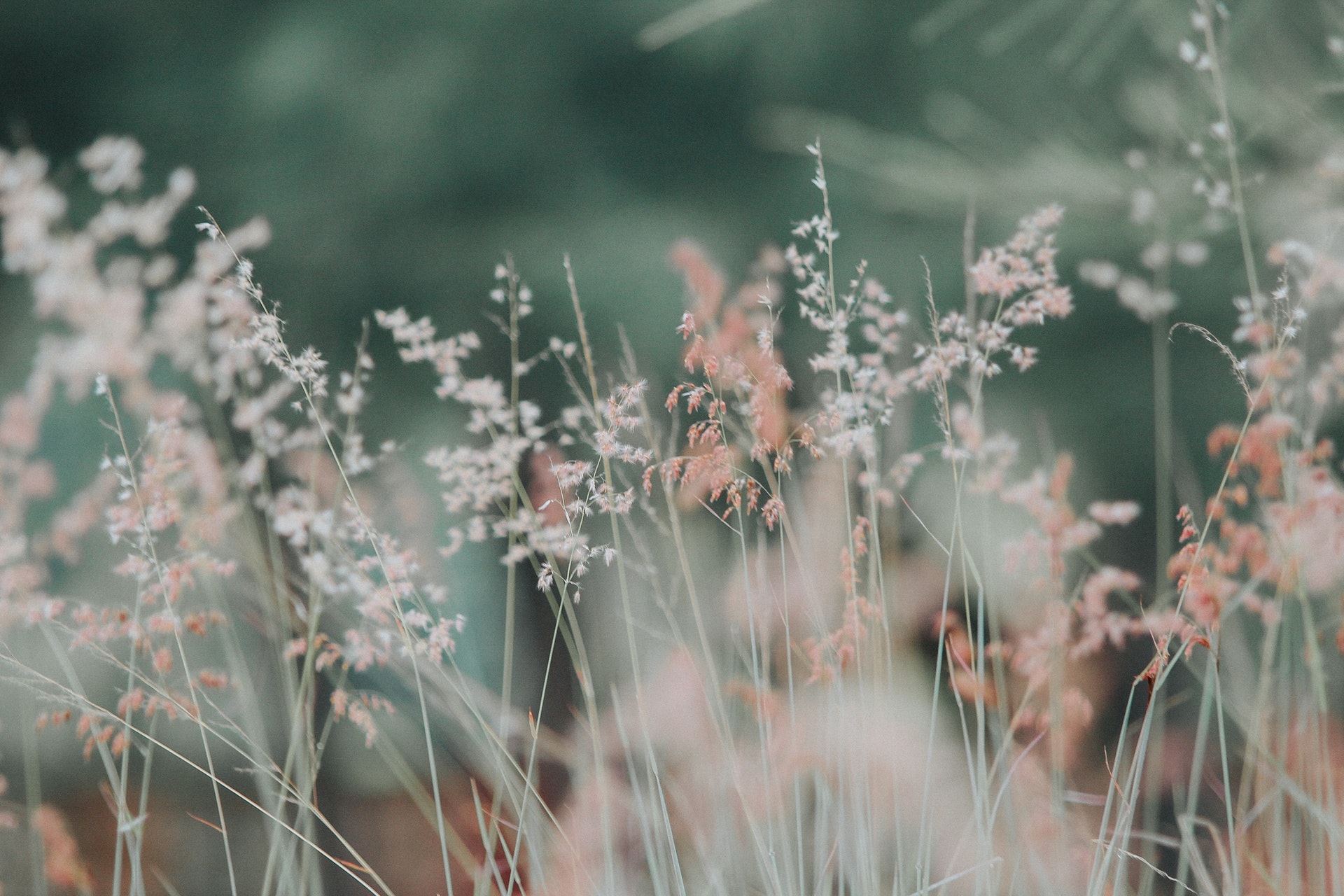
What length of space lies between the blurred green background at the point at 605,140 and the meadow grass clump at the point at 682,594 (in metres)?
0.05

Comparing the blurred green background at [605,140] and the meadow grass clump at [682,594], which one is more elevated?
the blurred green background at [605,140]

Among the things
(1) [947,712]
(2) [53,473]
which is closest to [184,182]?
(2) [53,473]

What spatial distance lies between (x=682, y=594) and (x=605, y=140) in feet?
2.22

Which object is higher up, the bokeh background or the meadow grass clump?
the bokeh background

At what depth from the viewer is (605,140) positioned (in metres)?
1.27

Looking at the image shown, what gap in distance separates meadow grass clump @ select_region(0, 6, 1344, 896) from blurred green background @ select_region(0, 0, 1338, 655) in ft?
0.18

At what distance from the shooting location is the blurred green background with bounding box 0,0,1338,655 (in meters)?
1.19

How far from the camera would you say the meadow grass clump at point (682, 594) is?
0.73 metres

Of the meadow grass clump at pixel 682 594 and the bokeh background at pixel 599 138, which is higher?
the bokeh background at pixel 599 138

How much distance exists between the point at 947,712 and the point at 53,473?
132cm

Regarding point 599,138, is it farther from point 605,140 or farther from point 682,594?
point 682,594

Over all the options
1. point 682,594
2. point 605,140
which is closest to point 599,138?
point 605,140

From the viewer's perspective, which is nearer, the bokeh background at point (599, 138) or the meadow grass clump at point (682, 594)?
→ the meadow grass clump at point (682, 594)

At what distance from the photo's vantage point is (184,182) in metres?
1.19
